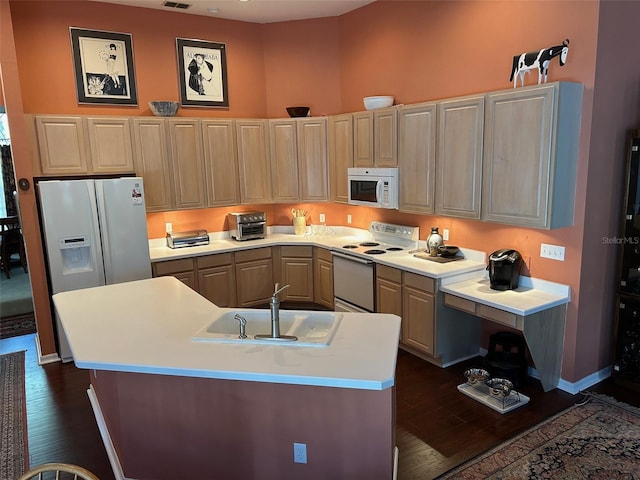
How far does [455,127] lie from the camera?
370 cm

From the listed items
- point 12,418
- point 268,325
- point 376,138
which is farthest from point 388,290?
point 12,418

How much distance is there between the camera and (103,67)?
4.62m

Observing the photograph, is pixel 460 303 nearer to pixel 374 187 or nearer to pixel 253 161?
pixel 374 187

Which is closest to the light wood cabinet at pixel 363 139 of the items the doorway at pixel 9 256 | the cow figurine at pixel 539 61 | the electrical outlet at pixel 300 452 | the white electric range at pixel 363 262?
the white electric range at pixel 363 262

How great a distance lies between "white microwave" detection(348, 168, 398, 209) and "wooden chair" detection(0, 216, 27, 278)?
5.68m

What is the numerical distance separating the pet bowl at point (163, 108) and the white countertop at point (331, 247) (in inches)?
55.1

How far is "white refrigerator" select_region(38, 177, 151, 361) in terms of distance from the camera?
13.0ft

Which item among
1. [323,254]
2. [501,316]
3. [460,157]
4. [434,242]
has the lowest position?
[501,316]

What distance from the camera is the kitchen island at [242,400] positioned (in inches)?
78.7

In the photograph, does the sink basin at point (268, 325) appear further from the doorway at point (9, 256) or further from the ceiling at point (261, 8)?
the doorway at point (9, 256)

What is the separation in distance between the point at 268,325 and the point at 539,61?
269 cm

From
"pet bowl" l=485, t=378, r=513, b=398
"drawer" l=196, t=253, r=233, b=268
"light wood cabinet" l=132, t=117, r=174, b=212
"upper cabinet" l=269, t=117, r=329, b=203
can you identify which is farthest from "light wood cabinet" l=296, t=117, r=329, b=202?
"pet bowl" l=485, t=378, r=513, b=398

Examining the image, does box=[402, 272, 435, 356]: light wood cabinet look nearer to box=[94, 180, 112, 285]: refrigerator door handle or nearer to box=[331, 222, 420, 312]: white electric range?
box=[331, 222, 420, 312]: white electric range

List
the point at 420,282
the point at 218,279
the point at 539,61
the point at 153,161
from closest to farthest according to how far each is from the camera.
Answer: the point at 539,61 < the point at 420,282 < the point at 153,161 < the point at 218,279
